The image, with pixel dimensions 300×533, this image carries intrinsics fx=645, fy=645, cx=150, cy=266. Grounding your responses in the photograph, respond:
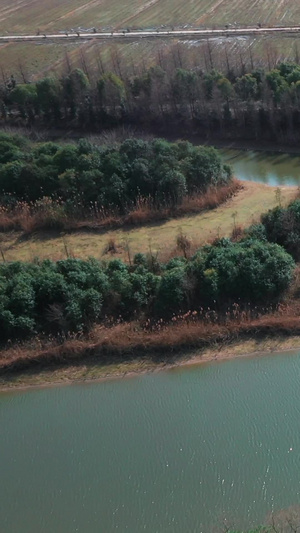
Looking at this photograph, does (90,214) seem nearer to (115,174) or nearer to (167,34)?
(115,174)

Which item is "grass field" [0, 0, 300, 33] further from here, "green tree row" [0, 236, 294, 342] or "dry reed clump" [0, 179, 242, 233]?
"green tree row" [0, 236, 294, 342]

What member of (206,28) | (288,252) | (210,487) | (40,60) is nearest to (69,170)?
(288,252)

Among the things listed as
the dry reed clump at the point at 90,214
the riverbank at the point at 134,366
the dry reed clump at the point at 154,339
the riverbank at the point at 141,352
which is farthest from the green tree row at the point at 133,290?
the dry reed clump at the point at 90,214

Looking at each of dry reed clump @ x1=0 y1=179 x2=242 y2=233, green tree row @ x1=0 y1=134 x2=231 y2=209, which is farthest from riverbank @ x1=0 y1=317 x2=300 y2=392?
green tree row @ x1=0 y1=134 x2=231 y2=209

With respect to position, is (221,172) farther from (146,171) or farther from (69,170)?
(69,170)

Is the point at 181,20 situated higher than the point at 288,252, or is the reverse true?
the point at 181,20

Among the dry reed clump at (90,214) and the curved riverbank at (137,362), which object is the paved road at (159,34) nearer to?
the dry reed clump at (90,214)

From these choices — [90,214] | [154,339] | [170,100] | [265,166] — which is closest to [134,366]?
[154,339]
